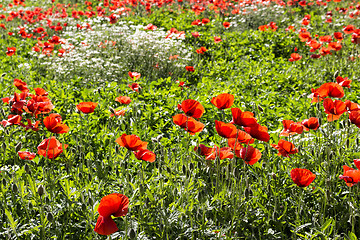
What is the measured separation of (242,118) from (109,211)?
2.82ft

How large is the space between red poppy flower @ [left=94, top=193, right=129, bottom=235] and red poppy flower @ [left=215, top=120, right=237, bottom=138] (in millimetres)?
720

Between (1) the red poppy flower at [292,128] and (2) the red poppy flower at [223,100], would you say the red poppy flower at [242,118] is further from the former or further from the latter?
(1) the red poppy flower at [292,128]

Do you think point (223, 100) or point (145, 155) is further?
point (223, 100)

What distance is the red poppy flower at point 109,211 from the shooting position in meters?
1.39

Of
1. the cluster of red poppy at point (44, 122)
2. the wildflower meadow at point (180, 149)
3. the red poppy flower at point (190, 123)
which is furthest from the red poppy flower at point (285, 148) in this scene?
the cluster of red poppy at point (44, 122)

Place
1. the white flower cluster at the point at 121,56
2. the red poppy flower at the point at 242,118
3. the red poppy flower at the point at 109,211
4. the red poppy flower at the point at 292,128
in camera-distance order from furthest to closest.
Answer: the white flower cluster at the point at 121,56
the red poppy flower at the point at 292,128
the red poppy flower at the point at 242,118
the red poppy flower at the point at 109,211

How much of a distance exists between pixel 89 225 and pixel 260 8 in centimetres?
837

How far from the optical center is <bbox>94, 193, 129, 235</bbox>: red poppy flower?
4.56 ft

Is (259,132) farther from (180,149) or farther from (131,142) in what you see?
(180,149)

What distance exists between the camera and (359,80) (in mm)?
4891

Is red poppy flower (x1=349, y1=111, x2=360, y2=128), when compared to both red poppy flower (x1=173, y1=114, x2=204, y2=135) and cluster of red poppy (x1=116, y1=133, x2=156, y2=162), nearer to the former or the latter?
red poppy flower (x1=173, y1=114, x2=204, y2=135)

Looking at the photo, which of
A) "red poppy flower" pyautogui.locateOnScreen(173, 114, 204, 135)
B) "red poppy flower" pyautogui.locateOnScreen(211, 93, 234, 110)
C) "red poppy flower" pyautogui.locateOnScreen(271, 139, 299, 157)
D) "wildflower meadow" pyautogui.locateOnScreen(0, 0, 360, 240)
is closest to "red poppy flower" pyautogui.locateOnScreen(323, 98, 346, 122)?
"wildflower meadow" pyautogui.locateOnScreen(0, 0, 360, 240)

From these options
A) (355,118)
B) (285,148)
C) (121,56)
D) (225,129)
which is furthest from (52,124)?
(121,56)

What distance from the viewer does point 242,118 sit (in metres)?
1.83
